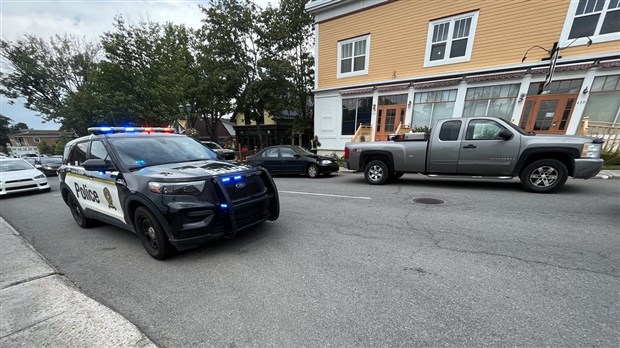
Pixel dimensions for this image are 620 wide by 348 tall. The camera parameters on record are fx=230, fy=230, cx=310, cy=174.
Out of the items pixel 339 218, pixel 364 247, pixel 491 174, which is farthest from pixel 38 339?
pixel 491 174

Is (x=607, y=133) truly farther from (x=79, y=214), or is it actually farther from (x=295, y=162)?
(x=79, y=214)

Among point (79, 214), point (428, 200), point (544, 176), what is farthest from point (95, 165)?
point (544, 176)

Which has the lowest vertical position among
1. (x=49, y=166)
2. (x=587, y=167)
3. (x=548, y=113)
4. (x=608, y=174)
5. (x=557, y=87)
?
(x=49, y=166)

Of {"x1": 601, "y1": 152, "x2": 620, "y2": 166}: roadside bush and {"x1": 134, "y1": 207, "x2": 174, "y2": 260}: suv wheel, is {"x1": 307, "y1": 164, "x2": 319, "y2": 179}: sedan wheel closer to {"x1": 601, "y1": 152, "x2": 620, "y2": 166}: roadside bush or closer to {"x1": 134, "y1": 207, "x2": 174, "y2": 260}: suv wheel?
{"x1": 134, "y1": 207, "x2": 174, "y2": 260}: suv wheel

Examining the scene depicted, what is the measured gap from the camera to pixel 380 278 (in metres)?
2.62

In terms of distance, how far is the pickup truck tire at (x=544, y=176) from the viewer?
17.8 feet

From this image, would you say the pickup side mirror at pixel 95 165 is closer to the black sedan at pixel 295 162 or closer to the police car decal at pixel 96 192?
the police car decal at pixel 96 192

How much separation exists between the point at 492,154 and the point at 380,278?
17.7 ft

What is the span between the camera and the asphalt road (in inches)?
75.4

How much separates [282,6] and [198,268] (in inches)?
802

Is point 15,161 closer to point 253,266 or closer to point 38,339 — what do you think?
point 38,339

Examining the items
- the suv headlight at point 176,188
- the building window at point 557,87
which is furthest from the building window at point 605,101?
the suv headlight at point 176,188

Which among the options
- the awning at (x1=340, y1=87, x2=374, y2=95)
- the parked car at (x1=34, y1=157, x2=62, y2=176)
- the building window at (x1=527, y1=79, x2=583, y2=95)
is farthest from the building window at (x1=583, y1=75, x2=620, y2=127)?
the parked car at (x1=34, y1=157, x2=62, y2=176)

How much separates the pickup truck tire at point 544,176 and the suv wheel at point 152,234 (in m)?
7.79
